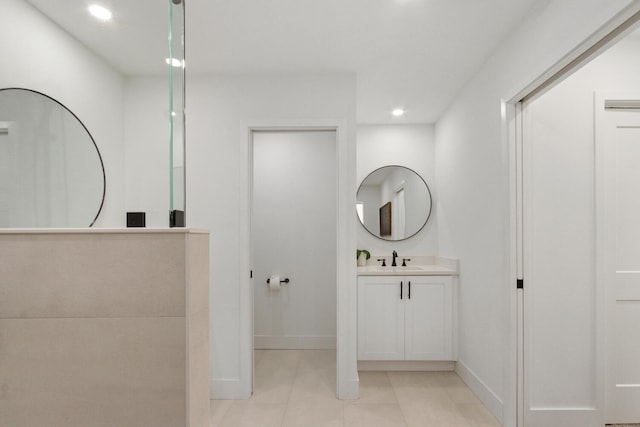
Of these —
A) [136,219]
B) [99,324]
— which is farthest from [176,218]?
[99,324]

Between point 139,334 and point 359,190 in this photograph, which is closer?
point 139,334

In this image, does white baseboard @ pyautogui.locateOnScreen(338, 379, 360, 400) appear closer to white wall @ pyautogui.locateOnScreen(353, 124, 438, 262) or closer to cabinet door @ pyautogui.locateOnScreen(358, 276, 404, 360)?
cabinet door @ pyautogui.locateOnScreen(358, 276, 404, 360)

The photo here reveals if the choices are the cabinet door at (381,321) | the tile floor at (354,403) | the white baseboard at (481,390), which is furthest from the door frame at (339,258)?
A: the white baseboard at (481,390)

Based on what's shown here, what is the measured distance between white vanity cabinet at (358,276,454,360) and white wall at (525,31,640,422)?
1159 millimetres

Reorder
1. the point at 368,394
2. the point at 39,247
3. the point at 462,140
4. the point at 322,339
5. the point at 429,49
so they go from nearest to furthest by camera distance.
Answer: the point at 39,247 < the point at 429,49 < the point at 368,394 < the point at 462,140 < the point at 322,339

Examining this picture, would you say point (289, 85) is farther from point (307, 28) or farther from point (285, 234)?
point (285, 234)

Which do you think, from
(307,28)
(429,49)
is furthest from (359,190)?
(307,28)

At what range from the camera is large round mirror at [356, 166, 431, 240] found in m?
4.36

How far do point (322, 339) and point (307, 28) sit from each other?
3.21m

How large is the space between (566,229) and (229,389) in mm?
2690

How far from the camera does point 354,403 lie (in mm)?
2883

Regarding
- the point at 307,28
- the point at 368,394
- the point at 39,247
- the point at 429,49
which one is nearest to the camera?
the point at 39,247

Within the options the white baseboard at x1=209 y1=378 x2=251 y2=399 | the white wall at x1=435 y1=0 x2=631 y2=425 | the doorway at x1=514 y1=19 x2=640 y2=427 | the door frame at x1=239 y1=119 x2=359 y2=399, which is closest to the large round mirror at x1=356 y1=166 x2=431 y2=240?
the white wall at x1=435 y1=0 x2=631 y2=425

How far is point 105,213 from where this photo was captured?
1060 millimetres
